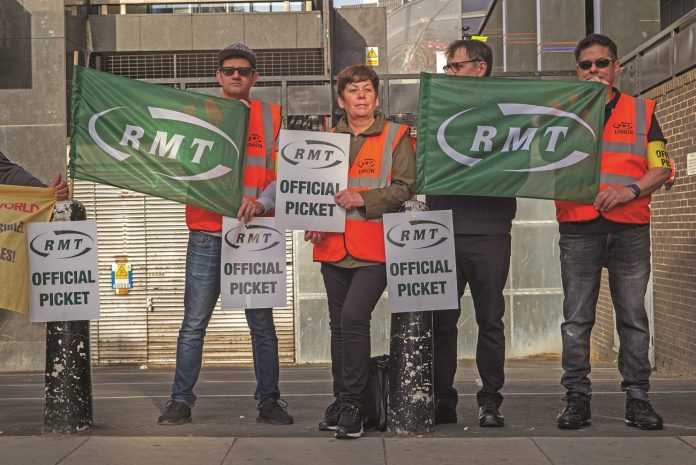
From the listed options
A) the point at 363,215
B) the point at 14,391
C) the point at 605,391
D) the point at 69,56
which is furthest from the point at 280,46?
the point at 363,215

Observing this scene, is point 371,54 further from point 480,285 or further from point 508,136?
point 480,285

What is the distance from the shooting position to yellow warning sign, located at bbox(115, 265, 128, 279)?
17375 millimetres

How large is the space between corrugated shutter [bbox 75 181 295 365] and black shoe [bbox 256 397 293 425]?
1041cm

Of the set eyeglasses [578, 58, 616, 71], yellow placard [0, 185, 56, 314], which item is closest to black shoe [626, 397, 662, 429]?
eyeglasses [578, 58, 616, 71]

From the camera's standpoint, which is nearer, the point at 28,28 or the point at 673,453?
the point at 673,453

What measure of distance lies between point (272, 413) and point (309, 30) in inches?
651

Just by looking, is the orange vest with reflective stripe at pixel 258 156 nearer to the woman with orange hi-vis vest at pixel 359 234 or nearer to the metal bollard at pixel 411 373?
the woman with orange hi-vis vest at pixel 359 234

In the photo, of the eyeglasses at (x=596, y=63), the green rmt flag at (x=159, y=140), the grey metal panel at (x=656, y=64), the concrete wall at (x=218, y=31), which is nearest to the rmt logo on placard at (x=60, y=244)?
the green rmt flag at (x=159, y=140)

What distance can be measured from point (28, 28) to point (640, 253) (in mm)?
14808

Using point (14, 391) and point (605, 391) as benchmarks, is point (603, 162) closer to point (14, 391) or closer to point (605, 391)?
point (605, 391)

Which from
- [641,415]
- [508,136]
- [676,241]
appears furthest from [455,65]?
[676,241]

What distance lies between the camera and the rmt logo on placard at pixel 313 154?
652cm

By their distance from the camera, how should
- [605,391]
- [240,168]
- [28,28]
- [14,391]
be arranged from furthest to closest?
[28,28] → [14,391] → [605,391] → [240,168]

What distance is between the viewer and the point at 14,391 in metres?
10.3
